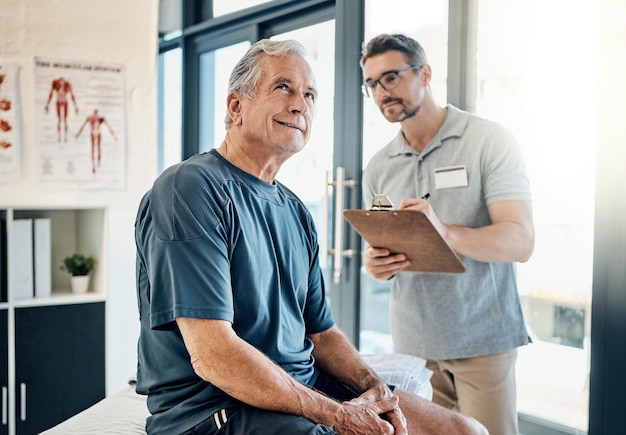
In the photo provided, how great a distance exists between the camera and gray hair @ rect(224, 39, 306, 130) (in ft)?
5.26

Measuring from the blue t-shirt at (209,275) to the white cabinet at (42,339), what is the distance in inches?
64.5

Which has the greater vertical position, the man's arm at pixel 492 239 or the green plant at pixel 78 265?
the man's arm at pixel 492 239

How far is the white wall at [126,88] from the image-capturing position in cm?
337

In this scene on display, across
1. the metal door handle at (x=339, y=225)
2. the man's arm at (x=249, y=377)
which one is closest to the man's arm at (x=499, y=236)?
the man's arm at (x=249, y=377)

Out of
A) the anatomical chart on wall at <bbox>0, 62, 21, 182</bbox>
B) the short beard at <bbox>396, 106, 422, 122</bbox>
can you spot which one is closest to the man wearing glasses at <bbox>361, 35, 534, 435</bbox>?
the short beard at <bbox>396, 106, 422, 122</bbox>

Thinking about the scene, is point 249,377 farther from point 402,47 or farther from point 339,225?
point 339,225

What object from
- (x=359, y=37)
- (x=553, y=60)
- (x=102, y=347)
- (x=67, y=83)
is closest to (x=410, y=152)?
(x=553, y=60)

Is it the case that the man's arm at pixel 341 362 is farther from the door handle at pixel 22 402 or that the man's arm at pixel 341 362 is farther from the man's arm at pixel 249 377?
the door handle at pixel 22 402

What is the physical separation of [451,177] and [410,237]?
381 mm

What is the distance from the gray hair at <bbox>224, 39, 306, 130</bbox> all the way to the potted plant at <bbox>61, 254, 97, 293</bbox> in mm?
1890

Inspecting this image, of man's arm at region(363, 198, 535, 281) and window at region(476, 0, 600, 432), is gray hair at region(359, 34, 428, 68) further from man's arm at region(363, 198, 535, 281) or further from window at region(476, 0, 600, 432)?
man's arm at region(363, 198, 535, 281)

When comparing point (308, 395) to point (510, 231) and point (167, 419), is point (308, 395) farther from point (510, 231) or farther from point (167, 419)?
point (510, 231)

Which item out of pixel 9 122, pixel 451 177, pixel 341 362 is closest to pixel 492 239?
pixel 451 177

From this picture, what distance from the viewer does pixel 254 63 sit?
1608mm
